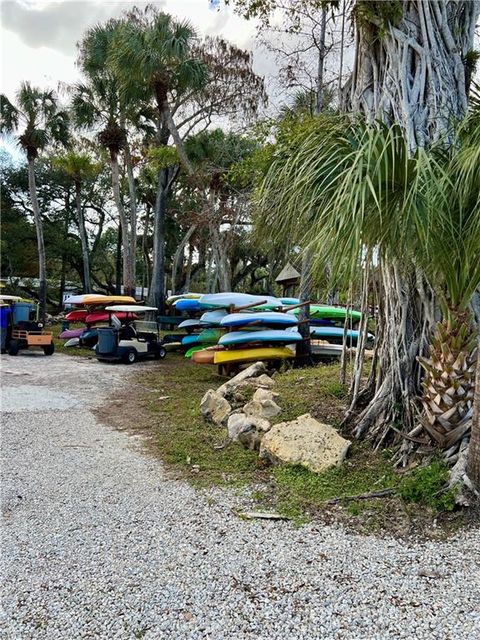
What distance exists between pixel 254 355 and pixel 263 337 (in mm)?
370

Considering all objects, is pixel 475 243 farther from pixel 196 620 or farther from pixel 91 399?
pixel 91 399

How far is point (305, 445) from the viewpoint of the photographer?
3684 mm

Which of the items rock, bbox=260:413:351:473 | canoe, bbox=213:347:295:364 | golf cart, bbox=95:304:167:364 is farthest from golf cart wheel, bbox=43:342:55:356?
rock, bbox=260:413:351:473

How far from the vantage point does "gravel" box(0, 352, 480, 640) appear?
1926 millimetres

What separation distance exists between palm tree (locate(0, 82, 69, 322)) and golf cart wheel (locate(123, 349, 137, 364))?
27.7ft

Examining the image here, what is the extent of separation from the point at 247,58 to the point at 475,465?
13.5 m

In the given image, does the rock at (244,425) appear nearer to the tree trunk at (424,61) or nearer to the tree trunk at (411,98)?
the tree trunk at (411,98)

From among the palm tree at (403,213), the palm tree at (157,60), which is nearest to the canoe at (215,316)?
the palm tree at (157,60)

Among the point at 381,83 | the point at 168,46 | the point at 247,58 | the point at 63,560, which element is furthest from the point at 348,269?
the point at 247,58

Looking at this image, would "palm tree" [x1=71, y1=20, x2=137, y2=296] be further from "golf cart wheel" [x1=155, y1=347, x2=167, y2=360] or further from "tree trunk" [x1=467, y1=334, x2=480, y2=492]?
Answer: "tree trunk" [x1=467, y1=334, x2=480, y2=492]

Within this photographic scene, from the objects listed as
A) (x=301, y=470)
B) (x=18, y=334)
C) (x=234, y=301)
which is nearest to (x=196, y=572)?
(x=301, y=470)

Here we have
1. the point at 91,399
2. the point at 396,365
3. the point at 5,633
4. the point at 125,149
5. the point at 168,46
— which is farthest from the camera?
the point at 125,149

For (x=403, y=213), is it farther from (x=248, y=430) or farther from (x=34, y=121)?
(x=34, y=121)

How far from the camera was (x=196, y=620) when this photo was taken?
1954mm
